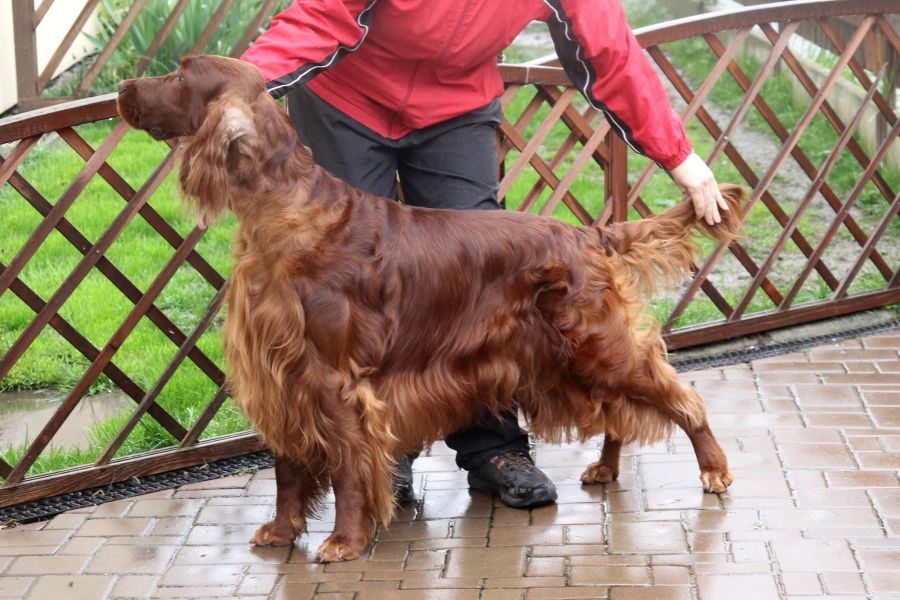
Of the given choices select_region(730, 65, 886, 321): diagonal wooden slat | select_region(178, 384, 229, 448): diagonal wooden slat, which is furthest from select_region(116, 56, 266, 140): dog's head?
select_region(730, 65, 886, 321): diagonal wooden slat

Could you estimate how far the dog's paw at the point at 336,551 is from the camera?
360 cm

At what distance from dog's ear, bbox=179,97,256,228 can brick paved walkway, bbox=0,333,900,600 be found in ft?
3.55

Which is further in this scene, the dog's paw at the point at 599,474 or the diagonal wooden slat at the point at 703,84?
the diagonal wooden slat at the point at 703,84

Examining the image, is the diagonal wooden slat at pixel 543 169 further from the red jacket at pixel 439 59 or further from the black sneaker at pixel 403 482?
the black sneaker at pixel 403 482

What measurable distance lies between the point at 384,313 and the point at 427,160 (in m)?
0.60

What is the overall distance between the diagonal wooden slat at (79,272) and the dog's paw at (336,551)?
1.22m

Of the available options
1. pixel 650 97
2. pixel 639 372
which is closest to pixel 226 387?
pixel 639 372

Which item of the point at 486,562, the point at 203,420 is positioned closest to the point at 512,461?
the point at 486,562

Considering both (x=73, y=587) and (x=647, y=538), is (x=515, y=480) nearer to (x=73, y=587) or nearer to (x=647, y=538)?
(x=647, y=538)

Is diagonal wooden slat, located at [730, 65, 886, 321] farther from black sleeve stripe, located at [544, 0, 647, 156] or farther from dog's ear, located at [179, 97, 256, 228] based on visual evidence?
dog's ear, located at [179, 97, 256, 228]

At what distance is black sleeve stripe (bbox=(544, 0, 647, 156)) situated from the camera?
3699mm

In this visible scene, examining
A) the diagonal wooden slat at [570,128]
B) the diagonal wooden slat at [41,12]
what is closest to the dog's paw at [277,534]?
the diagonal wooden slat at [570,128]

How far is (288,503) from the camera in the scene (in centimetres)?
376

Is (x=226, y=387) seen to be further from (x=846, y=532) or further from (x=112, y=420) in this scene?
(x=846, y=532)
